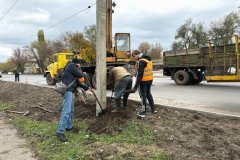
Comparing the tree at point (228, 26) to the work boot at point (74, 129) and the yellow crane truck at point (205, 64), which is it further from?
the work boot at point (74, 129)

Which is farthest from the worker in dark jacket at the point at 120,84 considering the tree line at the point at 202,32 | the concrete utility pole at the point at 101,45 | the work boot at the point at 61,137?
the tree line at the point at 202,32

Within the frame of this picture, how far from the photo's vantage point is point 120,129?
6.56 m

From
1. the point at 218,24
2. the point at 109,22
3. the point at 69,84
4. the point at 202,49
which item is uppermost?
the point at 218,24

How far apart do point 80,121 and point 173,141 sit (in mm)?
3006

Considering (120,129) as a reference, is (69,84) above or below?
above

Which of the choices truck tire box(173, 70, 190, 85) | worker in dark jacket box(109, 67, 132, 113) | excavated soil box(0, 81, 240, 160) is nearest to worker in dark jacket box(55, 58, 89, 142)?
excavated soil box(0, 81, 240, 160)

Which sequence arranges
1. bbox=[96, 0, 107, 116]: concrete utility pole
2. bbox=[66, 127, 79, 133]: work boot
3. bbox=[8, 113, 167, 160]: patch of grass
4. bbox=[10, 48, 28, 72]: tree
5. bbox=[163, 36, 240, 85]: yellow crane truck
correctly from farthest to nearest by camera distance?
1. bbox=[10, 48, 28, 72]: tree
2. bbox=[163, 36, 240, 85]: yellow crane truck
3. bbox=[96, 0, 107, 116]: concrete utility pole
4. bbox=[66, 127, 79, 133]: work boot
5. bbox=[8, 113, 167, 160]: patch of grass

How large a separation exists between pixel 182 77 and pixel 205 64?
2.64m

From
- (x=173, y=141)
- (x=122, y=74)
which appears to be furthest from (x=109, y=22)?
(x=173, y=141)

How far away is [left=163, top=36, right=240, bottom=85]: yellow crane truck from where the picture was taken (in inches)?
593

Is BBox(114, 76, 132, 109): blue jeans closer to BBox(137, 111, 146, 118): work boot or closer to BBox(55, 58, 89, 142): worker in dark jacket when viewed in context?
BBox(137, 111, 146, 118): work boot

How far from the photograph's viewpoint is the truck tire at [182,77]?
19.2m

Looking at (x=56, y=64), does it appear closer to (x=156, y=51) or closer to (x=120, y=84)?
(x=120, y=84)

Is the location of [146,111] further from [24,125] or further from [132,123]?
[24,125]
